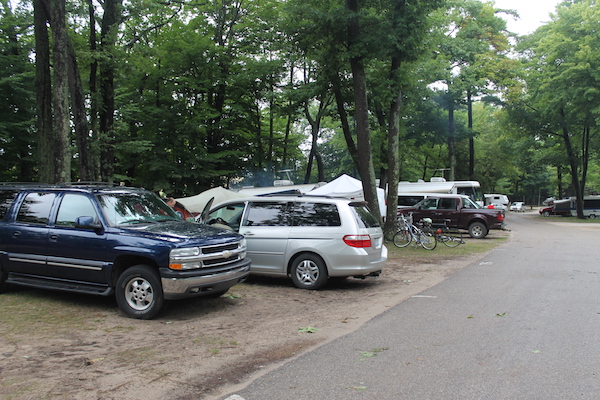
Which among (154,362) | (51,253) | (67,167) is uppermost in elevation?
(67,167)

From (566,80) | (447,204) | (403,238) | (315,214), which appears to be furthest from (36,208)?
(566,80)

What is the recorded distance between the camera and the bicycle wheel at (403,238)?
17.1m

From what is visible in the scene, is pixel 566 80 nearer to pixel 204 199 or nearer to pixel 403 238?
pixel 403 238

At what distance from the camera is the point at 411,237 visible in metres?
17.1

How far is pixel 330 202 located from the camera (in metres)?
9.23

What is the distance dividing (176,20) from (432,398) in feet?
82.7

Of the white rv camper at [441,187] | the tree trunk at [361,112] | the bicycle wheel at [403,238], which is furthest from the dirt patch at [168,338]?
the white rv camper at [441,187]

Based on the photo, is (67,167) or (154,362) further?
(67,167)

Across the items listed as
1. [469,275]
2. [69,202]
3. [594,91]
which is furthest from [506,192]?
[69,202]

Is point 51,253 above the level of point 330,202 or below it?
below

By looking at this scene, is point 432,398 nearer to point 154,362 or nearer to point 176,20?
point 154,362

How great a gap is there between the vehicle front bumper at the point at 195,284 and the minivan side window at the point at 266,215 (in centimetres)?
254

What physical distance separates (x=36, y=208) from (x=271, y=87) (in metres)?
23.4

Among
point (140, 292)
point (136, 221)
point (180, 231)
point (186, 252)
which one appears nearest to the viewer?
point (186, 252)
